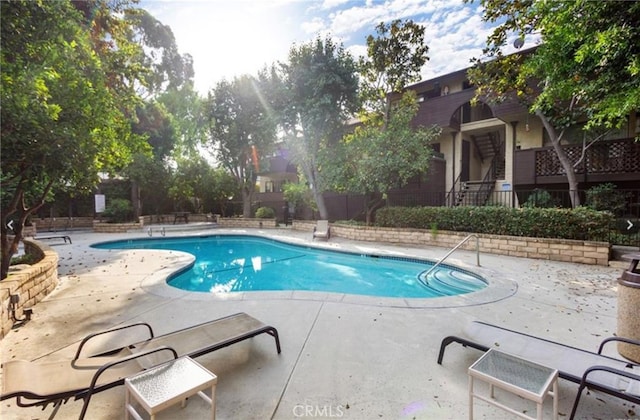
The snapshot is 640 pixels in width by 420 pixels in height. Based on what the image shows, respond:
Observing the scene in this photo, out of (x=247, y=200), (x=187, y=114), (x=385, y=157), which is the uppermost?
(x=187, y=114)

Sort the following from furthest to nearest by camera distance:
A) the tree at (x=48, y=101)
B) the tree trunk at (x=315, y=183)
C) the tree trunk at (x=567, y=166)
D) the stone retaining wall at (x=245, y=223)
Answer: the stone retaining wall at (x=245, y=223), the tree trunk at (x=315, y=183), the tree trunk at (x=567, y=166), the tree at (x=48, y=101)

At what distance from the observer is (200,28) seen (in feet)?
25.2

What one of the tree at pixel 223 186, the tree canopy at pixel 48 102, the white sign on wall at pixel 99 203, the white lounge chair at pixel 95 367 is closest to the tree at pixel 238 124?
the tree at pixel 223 186

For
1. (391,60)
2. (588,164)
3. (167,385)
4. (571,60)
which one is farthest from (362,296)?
(588,164)

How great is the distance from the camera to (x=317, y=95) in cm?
1268

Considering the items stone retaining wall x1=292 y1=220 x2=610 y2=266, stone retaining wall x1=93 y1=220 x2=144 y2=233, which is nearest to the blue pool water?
stone retaining wall x1=292 y1=220 x2=610 y2=266

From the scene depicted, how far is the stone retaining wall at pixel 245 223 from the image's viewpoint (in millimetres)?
17500

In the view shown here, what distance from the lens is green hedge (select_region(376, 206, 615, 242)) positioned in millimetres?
7395

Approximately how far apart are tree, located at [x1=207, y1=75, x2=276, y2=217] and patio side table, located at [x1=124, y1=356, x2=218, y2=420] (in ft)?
52.4

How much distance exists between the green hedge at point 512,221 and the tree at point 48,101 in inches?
370

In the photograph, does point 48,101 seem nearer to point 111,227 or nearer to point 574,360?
point 574,360

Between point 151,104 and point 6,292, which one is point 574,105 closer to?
point 6,292

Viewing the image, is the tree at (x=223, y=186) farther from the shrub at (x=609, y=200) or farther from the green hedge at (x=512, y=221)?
the shrub at (x=609, y=200)

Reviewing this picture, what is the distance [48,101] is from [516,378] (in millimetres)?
6755
